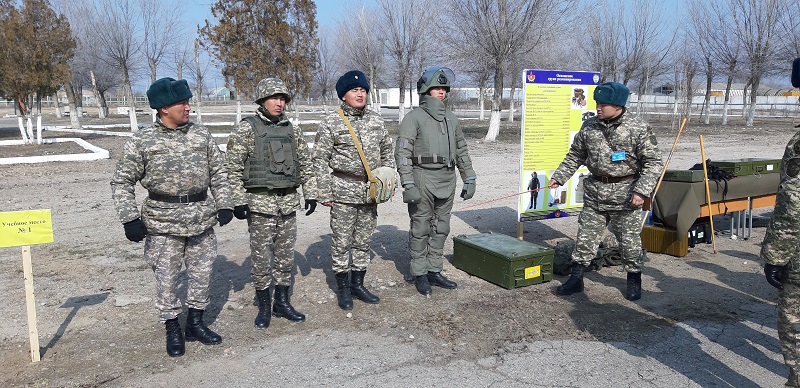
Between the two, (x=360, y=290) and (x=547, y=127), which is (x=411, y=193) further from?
(x=547, y=127)

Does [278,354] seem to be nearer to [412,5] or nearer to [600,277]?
[600,277]

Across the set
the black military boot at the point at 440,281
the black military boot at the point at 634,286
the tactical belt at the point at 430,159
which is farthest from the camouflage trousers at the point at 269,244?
the black military boot at the point at 634,286

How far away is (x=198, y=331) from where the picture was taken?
4.31 meters

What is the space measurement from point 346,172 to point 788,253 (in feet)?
10.8

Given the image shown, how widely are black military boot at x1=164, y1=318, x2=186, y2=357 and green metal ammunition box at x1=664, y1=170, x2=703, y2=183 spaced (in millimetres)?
5750

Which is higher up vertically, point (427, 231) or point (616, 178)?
point (616, 178)

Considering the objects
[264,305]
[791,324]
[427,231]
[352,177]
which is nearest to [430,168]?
[427,231]

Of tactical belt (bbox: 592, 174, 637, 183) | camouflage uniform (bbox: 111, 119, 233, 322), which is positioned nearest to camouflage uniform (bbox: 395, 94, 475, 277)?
tactical belt (bbox: 592, 174, 637, 183)

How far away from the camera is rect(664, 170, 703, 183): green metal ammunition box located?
6699 mm

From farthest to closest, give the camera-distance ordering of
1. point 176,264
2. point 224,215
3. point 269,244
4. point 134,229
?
point 269,244
point 224,215
point 176,264
point 134,229

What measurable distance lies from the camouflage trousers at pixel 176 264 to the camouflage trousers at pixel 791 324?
3823mm

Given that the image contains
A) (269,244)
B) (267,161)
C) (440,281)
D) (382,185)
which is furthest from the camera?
(440,281)

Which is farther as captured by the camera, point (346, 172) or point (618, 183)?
point (618, 183)

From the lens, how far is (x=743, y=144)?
69.8 feet
